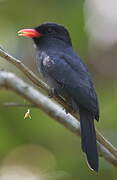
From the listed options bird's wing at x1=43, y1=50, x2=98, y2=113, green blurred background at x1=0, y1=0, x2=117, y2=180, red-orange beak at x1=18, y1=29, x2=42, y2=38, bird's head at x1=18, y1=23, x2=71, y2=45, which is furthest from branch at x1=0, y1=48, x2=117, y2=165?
bird's head at x1=18, y1=23, x2=71, y2=45

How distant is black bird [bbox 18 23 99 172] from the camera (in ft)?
16.2

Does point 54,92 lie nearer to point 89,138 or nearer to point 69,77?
point 69,77

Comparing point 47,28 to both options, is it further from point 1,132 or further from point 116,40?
point 116,40

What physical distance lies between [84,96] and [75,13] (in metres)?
1.75

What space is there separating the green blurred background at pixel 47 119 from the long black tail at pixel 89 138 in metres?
0.53

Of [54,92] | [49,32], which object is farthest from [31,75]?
[49,32]

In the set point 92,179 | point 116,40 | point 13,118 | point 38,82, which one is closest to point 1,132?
point 13,118

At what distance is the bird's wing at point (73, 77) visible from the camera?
500 cm

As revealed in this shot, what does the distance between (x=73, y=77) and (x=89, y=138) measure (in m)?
0.53

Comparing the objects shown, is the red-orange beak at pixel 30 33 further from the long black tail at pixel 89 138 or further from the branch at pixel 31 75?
the branch at pixel 31 75

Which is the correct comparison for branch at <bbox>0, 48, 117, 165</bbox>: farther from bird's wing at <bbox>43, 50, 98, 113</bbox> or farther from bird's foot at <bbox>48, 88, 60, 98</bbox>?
bird's wing at <bbox>43, 50, 98, 113</bbox>

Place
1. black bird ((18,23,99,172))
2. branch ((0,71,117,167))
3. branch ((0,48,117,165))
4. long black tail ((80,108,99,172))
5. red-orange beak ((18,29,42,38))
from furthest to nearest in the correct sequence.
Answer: red-orange beak ((18,29,42,38)), branch ((0,71,117,167)), black bird ((18,23,99,172)), long black tail ((80,108,99,172)), branch ((0,48,117,165))

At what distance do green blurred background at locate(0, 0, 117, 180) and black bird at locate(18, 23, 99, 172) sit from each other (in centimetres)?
57

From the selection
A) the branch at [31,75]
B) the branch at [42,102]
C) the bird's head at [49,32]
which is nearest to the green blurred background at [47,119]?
the branch at [42,102]
